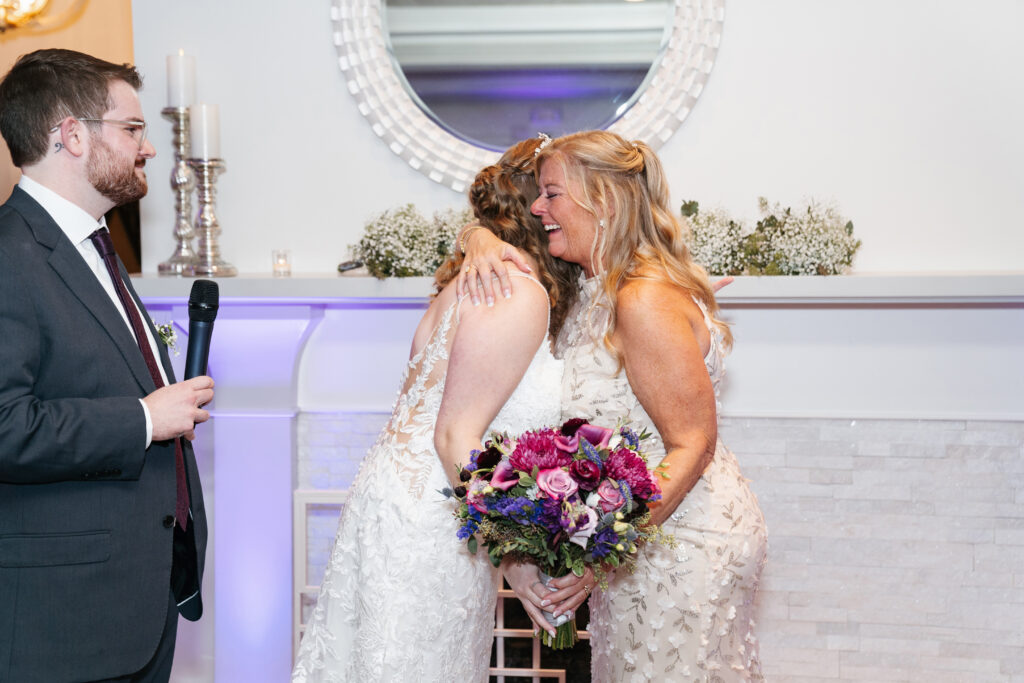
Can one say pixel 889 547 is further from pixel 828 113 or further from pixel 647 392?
pixel 647 392

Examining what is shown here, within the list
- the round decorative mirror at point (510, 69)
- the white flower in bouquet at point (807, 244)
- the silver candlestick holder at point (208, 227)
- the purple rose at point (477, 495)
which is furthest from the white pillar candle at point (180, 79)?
the purple rose at point (477, 495)

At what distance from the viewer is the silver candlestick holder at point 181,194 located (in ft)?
10.3

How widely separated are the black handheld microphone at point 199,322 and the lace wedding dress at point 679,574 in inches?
32.0

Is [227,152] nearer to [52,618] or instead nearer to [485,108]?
[485,108]

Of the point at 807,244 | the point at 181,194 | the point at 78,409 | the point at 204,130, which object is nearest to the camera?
the point at 78,409

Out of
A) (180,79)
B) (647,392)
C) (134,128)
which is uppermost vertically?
(180,79)

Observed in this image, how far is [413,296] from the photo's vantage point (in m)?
3.01

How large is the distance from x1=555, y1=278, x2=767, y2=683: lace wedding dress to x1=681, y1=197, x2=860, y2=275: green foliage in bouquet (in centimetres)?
79

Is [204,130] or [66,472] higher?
[204,130]

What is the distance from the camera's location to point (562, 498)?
1560 millimetres

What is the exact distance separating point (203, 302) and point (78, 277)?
0.25 m

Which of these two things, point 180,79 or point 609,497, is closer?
point 609,497

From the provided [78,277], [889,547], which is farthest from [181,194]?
[889,547]

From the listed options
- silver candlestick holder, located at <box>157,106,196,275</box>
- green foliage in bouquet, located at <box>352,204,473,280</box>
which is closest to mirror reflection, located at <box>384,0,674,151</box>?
green foliage in bouquet, located at <box>352,204,473,280</box>
